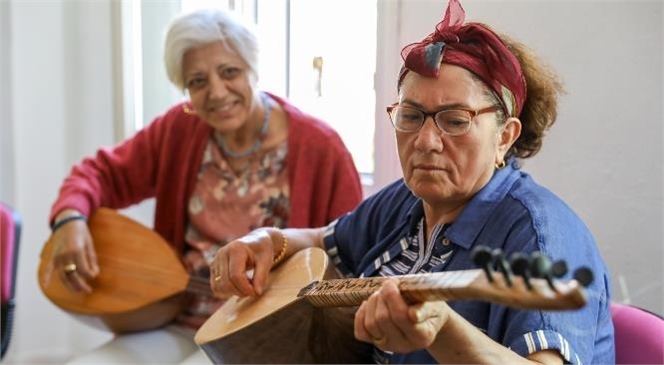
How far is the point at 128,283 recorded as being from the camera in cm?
165

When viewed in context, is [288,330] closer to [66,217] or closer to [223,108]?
[223,108]

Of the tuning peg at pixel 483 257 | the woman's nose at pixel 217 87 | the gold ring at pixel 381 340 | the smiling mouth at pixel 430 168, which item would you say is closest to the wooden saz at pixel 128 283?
the woman's nose at pixel 217 87

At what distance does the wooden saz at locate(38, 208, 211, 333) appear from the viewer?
5.29 feet

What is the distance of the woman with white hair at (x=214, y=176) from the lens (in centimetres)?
156

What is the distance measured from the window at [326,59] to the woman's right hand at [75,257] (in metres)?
0.61

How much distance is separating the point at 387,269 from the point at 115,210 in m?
1.03

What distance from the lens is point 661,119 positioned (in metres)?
1.30

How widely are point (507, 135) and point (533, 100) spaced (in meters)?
0.09

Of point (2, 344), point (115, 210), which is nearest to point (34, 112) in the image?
point (115, 210)

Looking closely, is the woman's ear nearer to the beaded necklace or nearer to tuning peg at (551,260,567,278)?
tuning peg at (551,260,567,278)

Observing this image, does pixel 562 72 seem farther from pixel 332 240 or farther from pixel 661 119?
pixel 332 240

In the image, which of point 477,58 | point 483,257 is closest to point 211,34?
point 477,58

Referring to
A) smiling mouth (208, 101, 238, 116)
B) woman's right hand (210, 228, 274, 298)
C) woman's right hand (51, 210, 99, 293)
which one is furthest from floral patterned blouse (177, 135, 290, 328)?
woman's right hand (210, 228, 274, 298)

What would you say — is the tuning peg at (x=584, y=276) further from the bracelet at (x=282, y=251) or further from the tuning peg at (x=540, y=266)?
the bracelet at (x=282, y=251)
